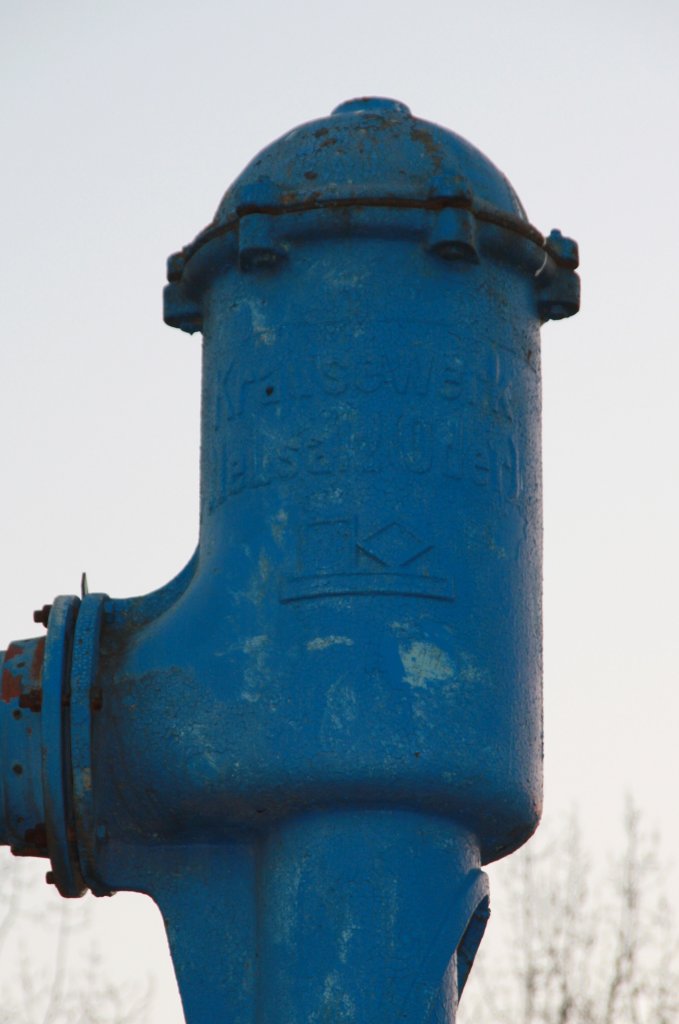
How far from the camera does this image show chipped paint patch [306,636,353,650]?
514 centimetres

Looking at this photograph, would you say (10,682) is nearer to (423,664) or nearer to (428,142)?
(423,664)

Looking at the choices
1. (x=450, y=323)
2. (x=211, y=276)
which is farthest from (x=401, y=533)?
(x=211, y=276)

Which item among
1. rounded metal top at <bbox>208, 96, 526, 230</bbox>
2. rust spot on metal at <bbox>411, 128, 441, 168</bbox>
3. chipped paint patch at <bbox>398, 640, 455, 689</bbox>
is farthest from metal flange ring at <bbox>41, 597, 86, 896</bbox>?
rust spot on metal at <bbox>411, 128, 441, 168</bbox>

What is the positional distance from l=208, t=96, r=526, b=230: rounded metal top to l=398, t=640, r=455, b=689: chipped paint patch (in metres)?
1.06

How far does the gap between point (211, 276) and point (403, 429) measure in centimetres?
73

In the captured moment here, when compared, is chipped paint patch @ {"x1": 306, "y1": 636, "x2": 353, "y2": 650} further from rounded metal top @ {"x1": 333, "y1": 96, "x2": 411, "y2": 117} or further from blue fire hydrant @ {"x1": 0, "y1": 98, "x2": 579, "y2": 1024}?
rounded metal top @ {"x1": 333, "y1": 96, "x2": 411, "y2": 117}

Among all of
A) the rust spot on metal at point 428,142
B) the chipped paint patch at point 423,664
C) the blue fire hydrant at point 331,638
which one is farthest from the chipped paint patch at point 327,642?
the rust spot on metal at point 428,142

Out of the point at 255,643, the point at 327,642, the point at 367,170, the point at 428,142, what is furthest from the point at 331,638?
the point at 428,142

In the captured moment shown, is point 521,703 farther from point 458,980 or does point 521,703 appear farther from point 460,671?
point 458,980

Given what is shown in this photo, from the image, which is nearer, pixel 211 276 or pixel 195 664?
pixel 195 664

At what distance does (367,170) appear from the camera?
217 inches

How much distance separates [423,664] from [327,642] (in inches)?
8.5

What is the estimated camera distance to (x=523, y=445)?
5562 millimetres

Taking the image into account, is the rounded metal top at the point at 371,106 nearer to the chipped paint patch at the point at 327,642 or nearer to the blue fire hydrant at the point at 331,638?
the blue fire hydrant at the point at 331,638
